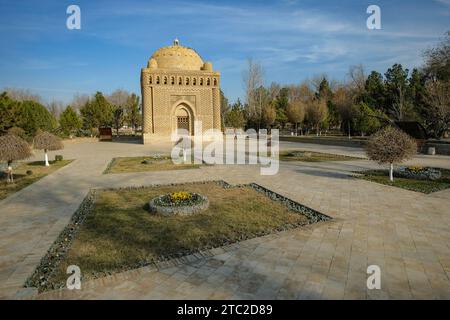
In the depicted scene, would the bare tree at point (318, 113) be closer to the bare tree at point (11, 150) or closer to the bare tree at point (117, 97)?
the bare tree at point (11, 150)

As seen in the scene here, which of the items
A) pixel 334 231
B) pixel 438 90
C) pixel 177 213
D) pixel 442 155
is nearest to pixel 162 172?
pixel 177 213

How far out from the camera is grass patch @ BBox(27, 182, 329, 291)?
515 cm

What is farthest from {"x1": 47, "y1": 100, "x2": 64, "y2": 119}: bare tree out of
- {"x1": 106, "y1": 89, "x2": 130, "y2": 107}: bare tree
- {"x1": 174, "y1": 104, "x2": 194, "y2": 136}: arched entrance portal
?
{"x1": 174, "y1": 104, "x2": 194, "y2": 136}: arched entrance portal

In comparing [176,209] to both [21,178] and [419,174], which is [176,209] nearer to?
[419,174]

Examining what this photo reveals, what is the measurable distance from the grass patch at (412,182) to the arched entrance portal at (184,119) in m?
26.4

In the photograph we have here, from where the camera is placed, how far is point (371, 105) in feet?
130

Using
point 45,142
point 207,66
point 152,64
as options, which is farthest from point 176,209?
point 207,66

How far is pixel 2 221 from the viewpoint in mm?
7555

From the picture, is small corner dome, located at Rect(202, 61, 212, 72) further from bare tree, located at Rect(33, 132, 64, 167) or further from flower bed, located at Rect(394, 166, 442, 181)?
flower bed, located at Rect(394, 166, 442, 181)

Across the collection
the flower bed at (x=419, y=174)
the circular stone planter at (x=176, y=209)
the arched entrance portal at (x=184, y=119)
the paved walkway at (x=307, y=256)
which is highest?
the arched entrance portal at (x=184, y=119)

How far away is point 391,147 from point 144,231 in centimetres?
Result: 953

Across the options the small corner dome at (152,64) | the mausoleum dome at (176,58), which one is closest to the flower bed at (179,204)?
the small corner dome at (152,64)

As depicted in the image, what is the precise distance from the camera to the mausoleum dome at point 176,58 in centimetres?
3716

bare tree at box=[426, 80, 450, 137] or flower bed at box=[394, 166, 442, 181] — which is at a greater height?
bare tree at box=[426, 80, 450, 137]
